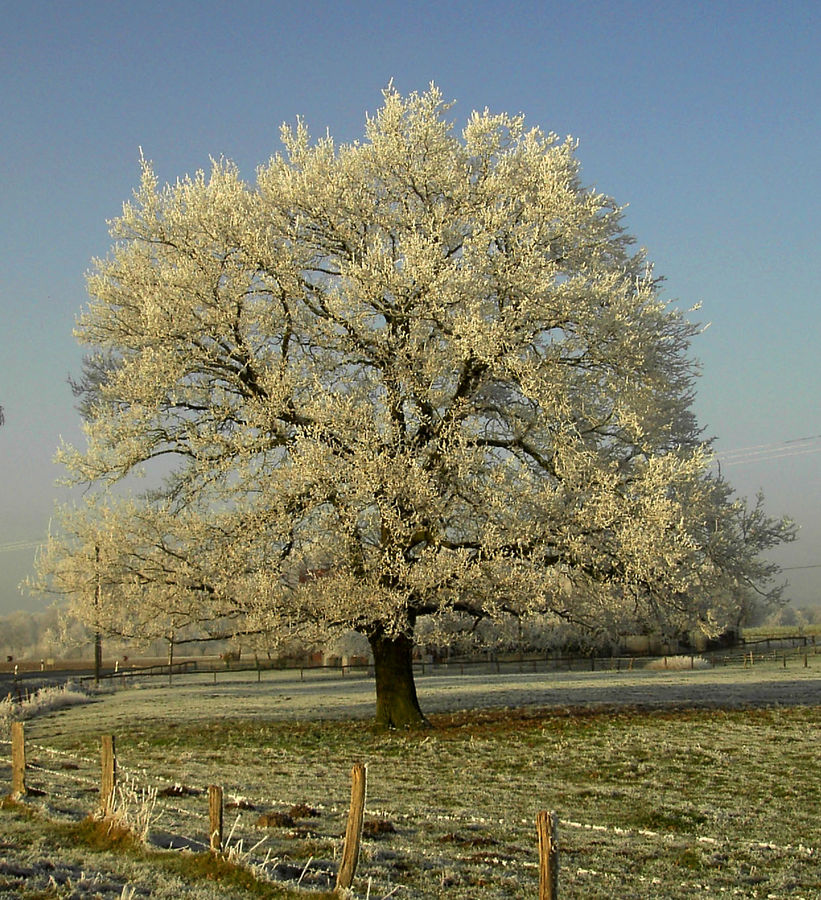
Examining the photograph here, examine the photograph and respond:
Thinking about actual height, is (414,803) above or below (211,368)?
below

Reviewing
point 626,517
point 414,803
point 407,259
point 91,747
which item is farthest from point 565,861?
point 91,747

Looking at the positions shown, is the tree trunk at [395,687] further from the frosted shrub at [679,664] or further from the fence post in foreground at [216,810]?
the frosted shrub at [679,664]

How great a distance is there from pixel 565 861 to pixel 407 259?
14.0 meters

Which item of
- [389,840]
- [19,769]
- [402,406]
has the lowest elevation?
[389,840]

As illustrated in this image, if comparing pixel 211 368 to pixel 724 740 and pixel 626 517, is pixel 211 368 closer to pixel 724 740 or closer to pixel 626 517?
pixel 626 517

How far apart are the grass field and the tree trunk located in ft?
2.38

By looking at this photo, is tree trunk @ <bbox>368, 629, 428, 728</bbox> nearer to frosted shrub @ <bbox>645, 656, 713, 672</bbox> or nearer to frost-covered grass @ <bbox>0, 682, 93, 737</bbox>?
Answer: frost-covered grass @ <bbox>0, 682, 93, 737</bbox>

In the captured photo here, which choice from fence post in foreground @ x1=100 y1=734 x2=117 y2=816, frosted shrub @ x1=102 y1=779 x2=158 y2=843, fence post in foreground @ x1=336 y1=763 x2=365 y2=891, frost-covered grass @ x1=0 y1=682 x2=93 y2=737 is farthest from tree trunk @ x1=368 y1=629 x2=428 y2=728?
fence post in foreground @ x1=336 y1=763 x2=365 y2=891

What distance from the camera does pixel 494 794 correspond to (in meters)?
15.7

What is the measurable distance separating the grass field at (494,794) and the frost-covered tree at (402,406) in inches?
113

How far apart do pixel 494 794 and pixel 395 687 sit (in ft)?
28.7

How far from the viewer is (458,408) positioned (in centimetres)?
2202

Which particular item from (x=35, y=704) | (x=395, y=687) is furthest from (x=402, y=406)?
(x=35, y=704)

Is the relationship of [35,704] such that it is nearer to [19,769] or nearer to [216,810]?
[19,769]
